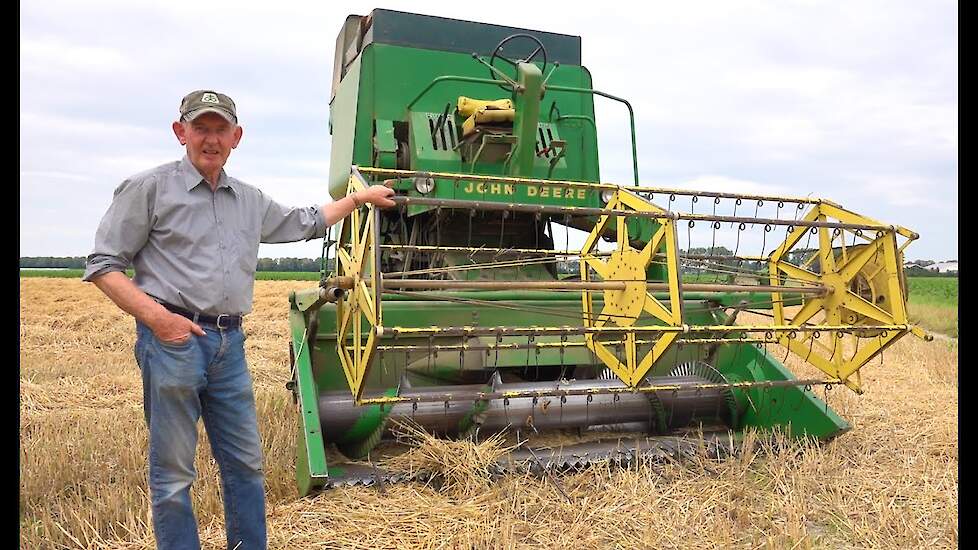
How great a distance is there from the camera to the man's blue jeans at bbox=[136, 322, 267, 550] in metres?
2.32

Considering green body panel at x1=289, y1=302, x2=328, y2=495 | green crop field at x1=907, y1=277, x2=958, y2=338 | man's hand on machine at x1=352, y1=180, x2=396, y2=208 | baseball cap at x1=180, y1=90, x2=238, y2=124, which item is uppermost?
baseball cap at x1=180, y1=90, x2=238, y2=124

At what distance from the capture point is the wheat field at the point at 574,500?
9.50 ft

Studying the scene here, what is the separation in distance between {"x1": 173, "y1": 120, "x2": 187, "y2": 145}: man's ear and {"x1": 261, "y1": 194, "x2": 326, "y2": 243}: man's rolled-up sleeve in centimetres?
34

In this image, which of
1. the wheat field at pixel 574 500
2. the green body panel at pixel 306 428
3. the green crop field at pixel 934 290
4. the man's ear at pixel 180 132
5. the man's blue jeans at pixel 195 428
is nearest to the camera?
the man's blue jeans at pixel 195 428

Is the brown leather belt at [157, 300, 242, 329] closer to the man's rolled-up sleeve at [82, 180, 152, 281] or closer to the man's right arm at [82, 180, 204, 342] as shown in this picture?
the man's right arm at [82, 180, 204, 342]

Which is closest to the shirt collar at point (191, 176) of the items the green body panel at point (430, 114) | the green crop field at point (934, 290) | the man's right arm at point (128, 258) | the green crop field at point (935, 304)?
the man's right arm at point (128, 258)

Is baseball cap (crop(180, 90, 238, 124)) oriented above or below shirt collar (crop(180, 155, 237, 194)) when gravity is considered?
above

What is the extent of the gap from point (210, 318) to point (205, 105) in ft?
2.17

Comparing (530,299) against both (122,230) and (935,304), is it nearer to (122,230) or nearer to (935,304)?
(122,230)

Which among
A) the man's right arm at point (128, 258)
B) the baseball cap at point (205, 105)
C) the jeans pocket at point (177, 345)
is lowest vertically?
the jeans pocket at point (177, 345)

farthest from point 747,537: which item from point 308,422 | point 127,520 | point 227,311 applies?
point 127,520

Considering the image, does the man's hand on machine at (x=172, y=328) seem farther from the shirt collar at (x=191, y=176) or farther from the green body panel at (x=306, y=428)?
the green body panel at (x=306, y=428)

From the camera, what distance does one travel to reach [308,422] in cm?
339

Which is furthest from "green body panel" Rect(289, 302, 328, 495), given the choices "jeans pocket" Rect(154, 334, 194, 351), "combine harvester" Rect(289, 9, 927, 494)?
"jeans pocket" Rect(154, 334, 194, 351)
